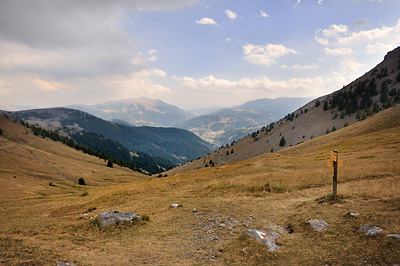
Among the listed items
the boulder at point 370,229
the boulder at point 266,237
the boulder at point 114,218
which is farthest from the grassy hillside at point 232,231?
the boulder at point 114,218

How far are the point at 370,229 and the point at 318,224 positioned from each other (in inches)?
103

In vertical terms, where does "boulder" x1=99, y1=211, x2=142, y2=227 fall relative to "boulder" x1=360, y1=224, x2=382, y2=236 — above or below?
below

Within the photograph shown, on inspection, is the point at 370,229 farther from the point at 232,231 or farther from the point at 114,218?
the point at 114,218

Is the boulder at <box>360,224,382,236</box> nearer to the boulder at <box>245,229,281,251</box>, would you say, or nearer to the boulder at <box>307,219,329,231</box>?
the boulder at <box>307,219,329,231</box>

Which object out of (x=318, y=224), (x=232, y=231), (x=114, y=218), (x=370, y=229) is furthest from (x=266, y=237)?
(x=114, y=218)

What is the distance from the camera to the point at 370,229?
31.9ft

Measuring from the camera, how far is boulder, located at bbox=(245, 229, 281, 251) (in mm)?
10078

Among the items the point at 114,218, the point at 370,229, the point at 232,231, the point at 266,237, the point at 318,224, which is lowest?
the point at 114,218

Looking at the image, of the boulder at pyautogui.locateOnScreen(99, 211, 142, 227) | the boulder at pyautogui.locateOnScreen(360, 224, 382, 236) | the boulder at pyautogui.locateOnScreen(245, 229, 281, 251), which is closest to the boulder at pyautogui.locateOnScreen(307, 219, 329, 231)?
the boulder at pyautogui.locateOnScreen(360, 224, 382, 236)

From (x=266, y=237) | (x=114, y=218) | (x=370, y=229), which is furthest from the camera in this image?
(x=114, y=218)

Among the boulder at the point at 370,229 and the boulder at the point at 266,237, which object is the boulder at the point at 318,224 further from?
the boulder at the point at 266,237

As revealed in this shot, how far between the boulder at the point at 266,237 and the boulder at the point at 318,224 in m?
2.43

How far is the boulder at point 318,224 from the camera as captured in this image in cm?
1141

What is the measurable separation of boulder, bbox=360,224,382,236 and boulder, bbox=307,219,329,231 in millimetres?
1843
